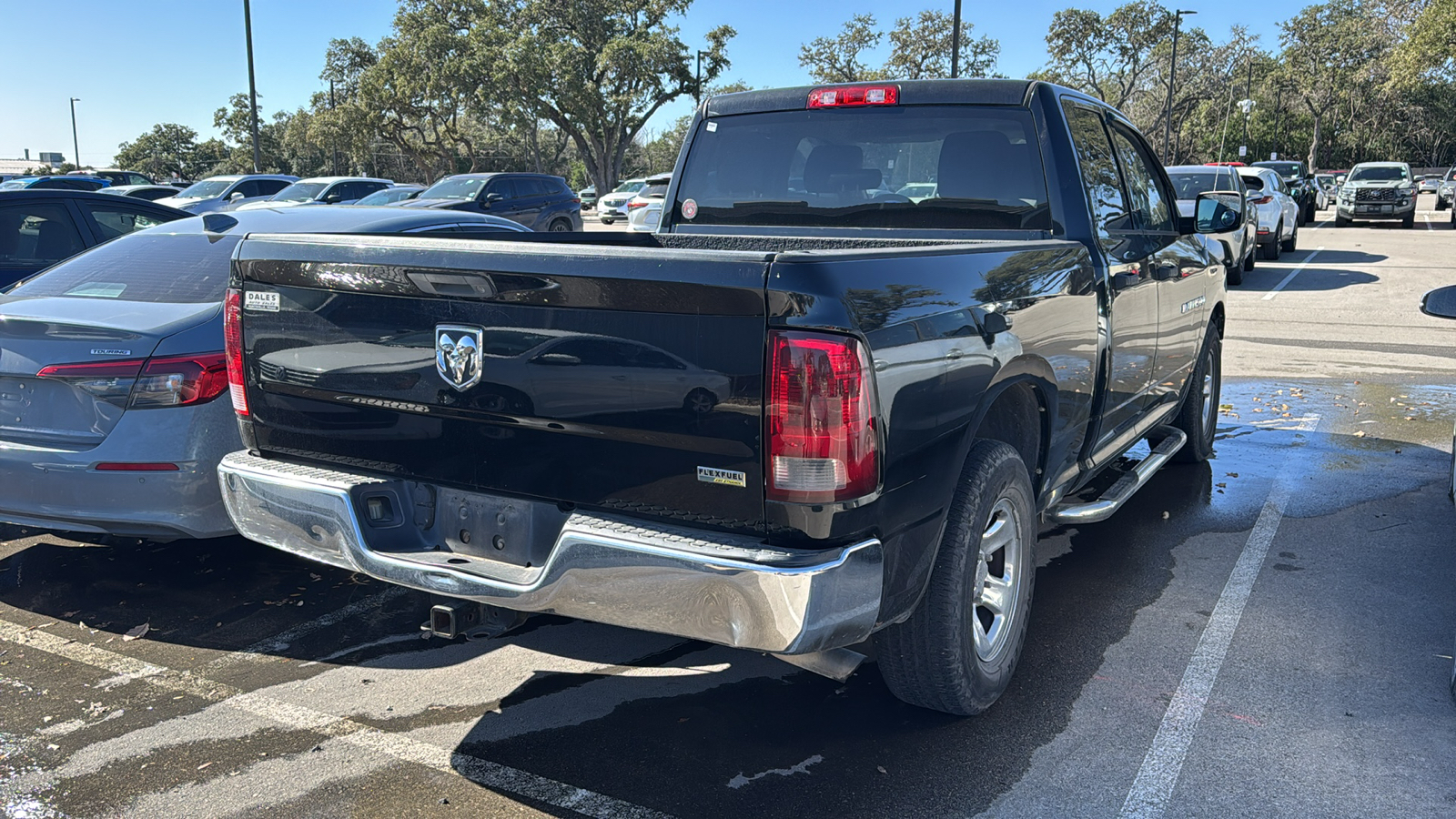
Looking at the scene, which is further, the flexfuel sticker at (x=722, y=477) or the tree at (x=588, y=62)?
the tree at (x=588, y=62)

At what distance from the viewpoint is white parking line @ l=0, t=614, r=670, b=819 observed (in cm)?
307

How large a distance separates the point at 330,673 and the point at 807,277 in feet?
8.10

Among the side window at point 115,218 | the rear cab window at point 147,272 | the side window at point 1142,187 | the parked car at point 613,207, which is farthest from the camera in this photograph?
the parked car at point 613,207

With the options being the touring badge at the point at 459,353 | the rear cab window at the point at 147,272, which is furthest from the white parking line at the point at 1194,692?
the rear cab window at the point at 147,272

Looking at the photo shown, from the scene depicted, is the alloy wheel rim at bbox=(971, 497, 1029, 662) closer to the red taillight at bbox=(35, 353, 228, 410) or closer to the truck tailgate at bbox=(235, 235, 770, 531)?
the truck tailgate at bbox=(235, 235, 770, 531)

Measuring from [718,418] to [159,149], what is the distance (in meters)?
100

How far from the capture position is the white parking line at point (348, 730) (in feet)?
10.1

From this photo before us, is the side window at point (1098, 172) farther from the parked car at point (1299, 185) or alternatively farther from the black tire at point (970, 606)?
the parked car at point (1299, 185)

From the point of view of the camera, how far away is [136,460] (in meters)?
4.23

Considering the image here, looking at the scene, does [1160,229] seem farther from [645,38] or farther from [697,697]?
[645,38]

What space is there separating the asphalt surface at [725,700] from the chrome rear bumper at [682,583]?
623 mm

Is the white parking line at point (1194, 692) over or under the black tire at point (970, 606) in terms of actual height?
under

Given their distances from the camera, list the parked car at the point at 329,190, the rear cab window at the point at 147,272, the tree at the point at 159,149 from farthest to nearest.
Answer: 1. the tree at the point at 159,149
2. the parked car at the point at 329,190
3. the rear cab window at the point at 147,272

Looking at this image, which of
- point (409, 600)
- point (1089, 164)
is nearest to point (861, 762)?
point (409, 600)
